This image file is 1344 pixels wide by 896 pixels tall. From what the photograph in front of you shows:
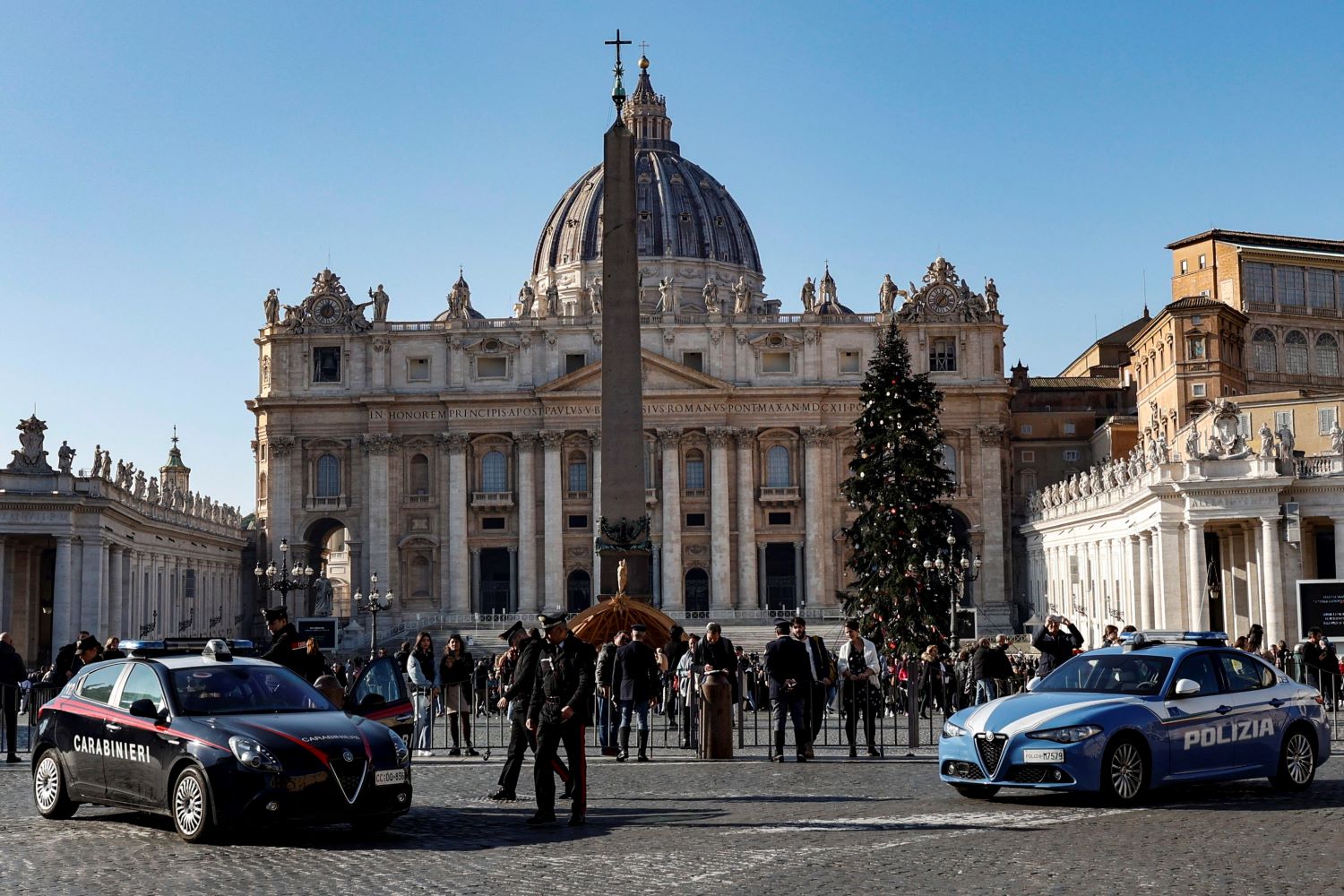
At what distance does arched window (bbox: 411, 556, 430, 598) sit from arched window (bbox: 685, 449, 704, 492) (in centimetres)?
1263

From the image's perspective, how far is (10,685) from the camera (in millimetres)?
20234

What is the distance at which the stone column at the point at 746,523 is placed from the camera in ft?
252

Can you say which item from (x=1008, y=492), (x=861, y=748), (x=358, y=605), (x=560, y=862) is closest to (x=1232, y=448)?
(x=861, y=748)

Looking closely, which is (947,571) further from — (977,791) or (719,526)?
(719,526)

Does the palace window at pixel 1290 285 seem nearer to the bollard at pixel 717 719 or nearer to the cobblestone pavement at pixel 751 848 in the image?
the bollard at pixel 717 719

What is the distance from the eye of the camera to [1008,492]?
78.4 meters

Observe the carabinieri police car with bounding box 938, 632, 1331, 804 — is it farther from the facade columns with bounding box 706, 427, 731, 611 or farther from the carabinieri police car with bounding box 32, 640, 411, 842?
the facade columns with bounding box 706, 427, 731, 611

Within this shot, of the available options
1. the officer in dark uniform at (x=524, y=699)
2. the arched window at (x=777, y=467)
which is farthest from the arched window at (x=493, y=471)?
the officer in dark uniform at (x=524, y=699)

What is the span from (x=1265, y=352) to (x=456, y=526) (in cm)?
3548

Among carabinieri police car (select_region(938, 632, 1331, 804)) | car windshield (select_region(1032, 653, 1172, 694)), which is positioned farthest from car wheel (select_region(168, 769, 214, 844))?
car windshield (select_region(1032, 653, 1172, 694))

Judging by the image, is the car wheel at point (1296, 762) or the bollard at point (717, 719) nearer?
the car wheel at point (1296, 762)

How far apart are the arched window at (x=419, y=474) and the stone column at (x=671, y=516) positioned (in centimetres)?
1108

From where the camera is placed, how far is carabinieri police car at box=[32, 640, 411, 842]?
12.2m

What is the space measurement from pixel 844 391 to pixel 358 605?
23670 millimetres
